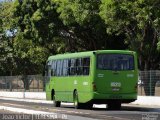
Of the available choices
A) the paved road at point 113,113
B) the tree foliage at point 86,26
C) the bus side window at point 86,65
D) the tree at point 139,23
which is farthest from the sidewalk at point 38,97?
the bus side window at point 86,65

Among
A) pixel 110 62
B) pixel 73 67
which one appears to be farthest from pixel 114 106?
pixel 73 67

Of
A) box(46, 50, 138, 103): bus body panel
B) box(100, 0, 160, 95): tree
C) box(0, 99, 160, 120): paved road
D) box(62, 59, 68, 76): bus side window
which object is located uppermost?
box(100, 0, 160, 95): tree

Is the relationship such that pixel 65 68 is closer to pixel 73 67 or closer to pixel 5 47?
pixel 73 67

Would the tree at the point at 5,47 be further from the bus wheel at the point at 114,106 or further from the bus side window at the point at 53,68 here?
the bus wheel at the point at 114,106

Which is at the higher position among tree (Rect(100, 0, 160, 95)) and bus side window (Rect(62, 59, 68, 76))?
tree (Rect(100, 0, 160, 95))

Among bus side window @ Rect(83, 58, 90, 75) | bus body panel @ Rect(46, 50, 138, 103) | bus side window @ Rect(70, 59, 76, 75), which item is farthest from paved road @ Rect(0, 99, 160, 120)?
bus side window @ Rect(70, 59, 76, 75)

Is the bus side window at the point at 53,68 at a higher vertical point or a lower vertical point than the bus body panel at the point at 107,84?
higher

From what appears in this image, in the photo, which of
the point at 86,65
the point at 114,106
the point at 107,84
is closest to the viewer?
the point at 107,84

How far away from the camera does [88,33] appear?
54.5 metres

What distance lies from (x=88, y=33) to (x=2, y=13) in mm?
26007

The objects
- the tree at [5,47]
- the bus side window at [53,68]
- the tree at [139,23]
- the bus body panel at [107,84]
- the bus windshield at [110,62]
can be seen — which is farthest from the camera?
the tree at [5,47]

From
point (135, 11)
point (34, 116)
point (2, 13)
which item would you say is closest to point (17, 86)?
point (2, 13)

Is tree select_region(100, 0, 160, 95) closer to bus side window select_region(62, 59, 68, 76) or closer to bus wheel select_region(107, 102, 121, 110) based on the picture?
bus wheel select_region(107, 102, 121, 110)

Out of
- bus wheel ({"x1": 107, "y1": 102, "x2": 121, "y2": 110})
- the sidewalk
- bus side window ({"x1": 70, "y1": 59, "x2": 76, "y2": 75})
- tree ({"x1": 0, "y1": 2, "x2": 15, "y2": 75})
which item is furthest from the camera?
tree ({"x1": 0, "y1": 2, "x2": 15, "y2": 75})
